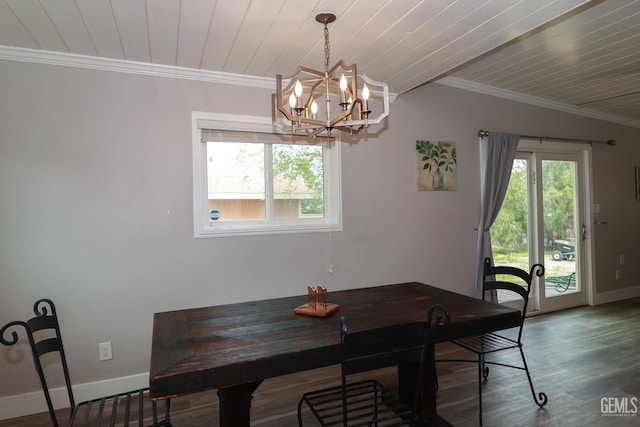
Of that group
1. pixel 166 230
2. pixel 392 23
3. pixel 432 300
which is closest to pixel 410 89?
pixel 392 23

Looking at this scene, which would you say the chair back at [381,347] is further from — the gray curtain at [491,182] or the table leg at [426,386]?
the gray curtain at [491,182]

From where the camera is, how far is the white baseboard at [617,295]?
4746 mm

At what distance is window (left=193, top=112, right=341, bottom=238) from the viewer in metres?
2.95

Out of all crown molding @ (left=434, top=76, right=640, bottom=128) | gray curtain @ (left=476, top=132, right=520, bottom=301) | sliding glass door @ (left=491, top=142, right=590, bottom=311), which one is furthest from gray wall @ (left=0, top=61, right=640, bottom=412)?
sliding glass door @ (left=491, top=142, right=590, bottom=311)

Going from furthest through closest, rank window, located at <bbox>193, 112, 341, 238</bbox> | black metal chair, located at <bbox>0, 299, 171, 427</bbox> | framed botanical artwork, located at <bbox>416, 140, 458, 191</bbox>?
1. framed botanical artwork, located at <bbox>416, 140, 458, 191</bbox>
2. window, located at <bbox>193, 112, 341, 238</bbox>
3. black metal chair, located at <bbox>0, 299, 171, 427</bbox>

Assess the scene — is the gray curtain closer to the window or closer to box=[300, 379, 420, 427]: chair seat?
the window

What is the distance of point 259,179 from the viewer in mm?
3174

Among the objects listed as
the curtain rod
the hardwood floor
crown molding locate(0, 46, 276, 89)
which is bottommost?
the hardwood floor

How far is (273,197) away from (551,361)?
2.73 metres

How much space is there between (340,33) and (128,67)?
1.57 m

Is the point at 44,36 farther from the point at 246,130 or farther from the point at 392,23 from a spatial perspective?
the point at 392,23

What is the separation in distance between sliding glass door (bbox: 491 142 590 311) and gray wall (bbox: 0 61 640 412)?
140cm

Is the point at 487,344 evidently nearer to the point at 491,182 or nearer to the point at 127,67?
the point at 491,182

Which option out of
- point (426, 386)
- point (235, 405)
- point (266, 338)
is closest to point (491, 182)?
point (426, 386)
